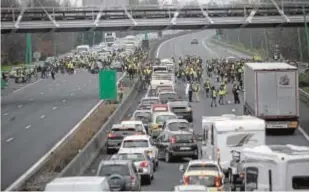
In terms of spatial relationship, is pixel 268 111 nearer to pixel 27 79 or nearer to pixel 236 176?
pixel 236 176

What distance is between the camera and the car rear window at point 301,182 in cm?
2256

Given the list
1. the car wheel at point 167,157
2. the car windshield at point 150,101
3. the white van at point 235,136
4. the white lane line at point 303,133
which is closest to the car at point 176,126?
the car wheel at point 167,157

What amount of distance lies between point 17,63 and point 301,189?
96.4 metres

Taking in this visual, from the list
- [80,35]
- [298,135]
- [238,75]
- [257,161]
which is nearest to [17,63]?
[238,75]

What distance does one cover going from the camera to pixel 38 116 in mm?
58000

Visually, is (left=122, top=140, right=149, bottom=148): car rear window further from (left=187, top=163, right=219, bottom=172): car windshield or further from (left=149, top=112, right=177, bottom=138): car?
(left=149, top=112, right=177, bottom=138): car

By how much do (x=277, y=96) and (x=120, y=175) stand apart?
1965cm

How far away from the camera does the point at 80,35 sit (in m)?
176

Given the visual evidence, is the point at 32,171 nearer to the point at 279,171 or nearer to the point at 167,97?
the point at 279,171

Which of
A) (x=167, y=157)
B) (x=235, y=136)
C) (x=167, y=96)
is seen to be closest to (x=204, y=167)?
(x=235, y=136)

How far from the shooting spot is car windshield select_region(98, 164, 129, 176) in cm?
2603

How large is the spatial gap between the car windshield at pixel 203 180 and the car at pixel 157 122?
59.3 feet

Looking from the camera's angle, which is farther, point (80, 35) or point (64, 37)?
point (80, 35)

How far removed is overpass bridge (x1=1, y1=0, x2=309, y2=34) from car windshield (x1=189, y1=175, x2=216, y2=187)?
4262 cm
